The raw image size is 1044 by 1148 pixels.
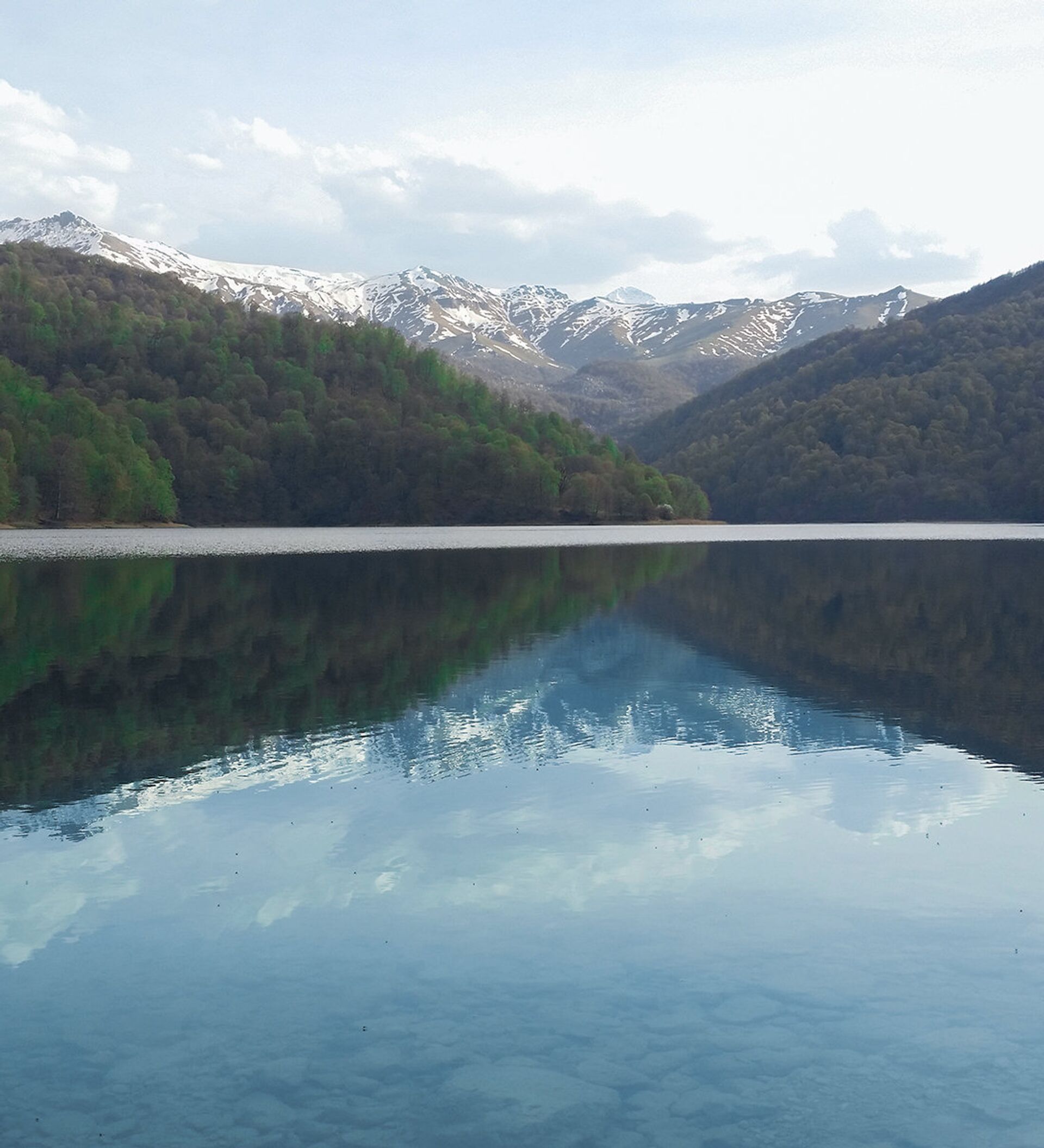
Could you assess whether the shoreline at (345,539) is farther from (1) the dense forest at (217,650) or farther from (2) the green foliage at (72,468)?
(1) the dense forest at (217,650)

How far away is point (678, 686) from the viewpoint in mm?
35656

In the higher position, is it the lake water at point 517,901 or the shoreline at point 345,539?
the lake water at point 517,901

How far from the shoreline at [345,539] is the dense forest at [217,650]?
27173mm

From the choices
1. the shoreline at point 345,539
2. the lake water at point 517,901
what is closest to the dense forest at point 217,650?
the lake water at point 517,901

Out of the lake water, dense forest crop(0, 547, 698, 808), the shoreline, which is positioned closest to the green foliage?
the shoreline

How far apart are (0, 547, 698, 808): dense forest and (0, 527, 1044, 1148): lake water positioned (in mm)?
257

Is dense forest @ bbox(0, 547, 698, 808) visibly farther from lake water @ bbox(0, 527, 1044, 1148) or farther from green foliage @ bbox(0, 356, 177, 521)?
green foliage @ bbox(0, 356, 177, 521)

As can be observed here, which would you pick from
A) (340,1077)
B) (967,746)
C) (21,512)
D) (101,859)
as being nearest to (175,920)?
(101,859)

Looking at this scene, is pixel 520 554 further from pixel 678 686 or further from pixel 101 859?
pixel 101 859

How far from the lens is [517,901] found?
53.8 feet

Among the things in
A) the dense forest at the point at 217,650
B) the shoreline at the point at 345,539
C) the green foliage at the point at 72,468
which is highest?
the green foliage at the point at 72,468

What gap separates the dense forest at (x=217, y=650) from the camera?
25734mm

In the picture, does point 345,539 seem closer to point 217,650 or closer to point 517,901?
point 217,650

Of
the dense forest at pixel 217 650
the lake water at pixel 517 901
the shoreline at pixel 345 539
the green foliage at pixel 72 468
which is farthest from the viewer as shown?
the green foliage at pixel 72 468
